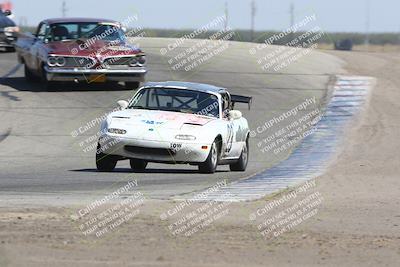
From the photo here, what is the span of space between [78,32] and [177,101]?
951 cm

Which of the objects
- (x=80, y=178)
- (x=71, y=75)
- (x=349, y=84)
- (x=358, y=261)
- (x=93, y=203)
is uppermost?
(x=358, y=261)

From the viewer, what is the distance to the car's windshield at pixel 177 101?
1471 cm

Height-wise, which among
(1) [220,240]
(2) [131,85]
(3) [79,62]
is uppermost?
(1) [220,240]

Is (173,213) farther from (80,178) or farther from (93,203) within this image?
(80,178)

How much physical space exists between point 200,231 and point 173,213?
966 millimetres

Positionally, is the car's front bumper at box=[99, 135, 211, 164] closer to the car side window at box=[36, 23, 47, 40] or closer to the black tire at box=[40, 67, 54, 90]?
the black tire at box=[40, 67, 54, 90]

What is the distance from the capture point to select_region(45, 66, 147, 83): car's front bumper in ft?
76.5

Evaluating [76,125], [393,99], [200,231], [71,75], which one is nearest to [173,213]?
[200,231]

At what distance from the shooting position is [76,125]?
20.3 metres

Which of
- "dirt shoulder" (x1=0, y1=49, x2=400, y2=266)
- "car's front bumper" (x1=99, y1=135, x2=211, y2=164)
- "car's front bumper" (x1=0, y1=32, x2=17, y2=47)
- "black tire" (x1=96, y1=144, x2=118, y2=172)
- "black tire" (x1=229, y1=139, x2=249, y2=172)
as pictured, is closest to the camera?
"dirt shoulder" (x1=0, y1=49, x2=400, y2=266)

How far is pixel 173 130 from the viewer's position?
45.3ft

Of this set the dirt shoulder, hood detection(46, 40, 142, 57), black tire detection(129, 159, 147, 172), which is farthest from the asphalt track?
the dirt shoulder

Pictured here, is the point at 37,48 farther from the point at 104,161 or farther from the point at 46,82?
the point at 104,161

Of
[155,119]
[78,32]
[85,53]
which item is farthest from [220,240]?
[78,32]
